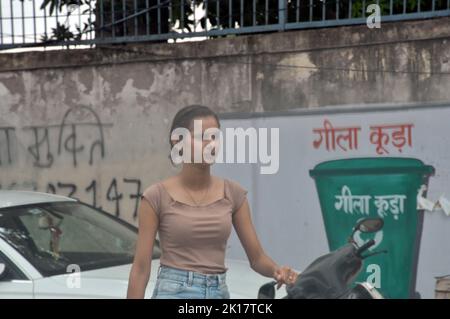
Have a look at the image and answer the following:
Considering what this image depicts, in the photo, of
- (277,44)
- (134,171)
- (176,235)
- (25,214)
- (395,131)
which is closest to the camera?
(176,235)

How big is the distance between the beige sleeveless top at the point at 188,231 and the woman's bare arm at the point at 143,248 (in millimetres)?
35

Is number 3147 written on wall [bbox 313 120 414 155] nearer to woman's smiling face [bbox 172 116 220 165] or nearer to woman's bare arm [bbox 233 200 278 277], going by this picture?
woman's bare arm [bbox 233 200 278 277]

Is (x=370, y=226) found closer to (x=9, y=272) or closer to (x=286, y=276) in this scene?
(x=286, y=276)

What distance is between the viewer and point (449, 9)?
5.68 meters

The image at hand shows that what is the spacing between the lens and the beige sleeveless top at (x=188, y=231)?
3176 mm

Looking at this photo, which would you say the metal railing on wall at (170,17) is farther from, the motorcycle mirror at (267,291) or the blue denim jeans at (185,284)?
the blue denim jeans at (185,284)

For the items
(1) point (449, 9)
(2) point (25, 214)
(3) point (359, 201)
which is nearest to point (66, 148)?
(2) point (25, 214)

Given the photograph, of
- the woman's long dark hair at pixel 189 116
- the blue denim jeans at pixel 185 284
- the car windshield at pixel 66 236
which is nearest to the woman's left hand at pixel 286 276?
the blue denim jeans at pixel 185 284

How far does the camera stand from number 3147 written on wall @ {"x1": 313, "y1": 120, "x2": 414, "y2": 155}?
553cm

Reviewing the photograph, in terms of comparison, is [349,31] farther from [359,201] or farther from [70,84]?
[70,84]

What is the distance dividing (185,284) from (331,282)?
726mm

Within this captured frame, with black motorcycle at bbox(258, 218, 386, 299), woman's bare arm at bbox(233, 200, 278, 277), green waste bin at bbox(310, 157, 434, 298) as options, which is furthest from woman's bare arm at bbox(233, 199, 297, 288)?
green waste bin at bbox(310, 157, 434, 298)
